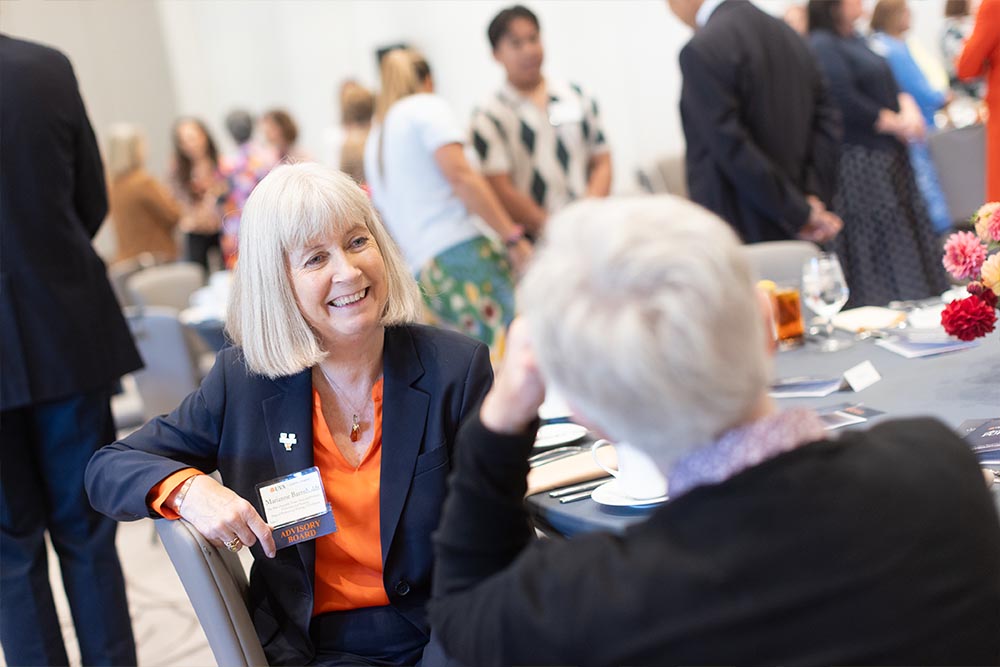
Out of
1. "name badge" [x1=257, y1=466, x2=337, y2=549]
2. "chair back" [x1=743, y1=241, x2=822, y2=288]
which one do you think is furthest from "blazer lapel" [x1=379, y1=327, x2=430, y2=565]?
"chair back" [x1=743, y1=241, x2=822, y2=288]

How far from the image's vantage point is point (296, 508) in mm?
1749

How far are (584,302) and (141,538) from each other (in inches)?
155

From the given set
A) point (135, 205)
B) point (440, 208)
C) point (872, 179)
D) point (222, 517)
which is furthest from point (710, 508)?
point (135, 205)

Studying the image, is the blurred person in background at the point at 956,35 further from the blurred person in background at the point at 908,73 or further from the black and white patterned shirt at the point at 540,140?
the black and white patterned shirt at the point at 540,140

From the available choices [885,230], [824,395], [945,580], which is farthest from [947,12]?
[945,580]

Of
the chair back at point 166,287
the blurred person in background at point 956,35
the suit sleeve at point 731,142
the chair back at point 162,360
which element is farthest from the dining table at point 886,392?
the blurred person in background at point 956,35

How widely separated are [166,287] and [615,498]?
3867 millimetres

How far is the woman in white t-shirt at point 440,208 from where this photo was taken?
4.21m

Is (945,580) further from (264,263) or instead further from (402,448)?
(264,263)

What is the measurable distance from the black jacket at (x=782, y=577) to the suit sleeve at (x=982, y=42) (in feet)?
9.94

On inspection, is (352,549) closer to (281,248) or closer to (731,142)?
(281,248)

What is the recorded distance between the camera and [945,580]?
97 cm

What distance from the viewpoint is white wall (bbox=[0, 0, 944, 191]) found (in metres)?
7.52

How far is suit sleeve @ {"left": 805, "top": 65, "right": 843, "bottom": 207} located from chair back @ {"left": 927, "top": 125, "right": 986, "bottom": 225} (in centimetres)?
221
